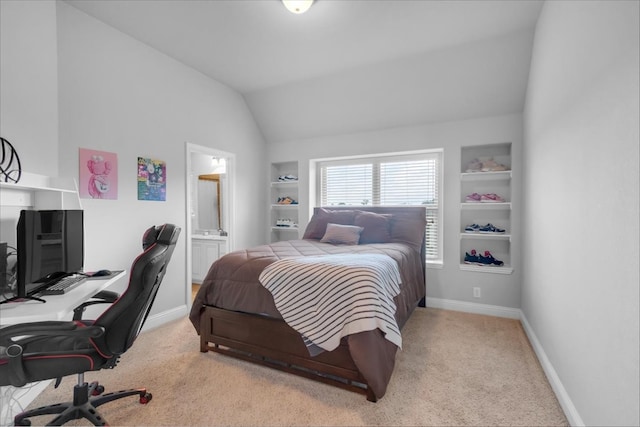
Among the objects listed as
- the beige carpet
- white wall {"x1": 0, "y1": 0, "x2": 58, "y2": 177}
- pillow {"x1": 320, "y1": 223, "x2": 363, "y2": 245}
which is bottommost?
the beige carpet

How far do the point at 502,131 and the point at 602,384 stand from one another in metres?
2.77

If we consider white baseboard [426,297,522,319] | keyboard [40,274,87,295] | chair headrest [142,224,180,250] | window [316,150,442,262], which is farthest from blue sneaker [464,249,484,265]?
keyboard [40,274,87,295]

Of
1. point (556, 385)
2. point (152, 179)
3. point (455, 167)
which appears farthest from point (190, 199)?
point (556, 385)

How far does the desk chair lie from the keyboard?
0.23 meters

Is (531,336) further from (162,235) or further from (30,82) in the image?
(30,82)

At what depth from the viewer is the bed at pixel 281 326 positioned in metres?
1.73

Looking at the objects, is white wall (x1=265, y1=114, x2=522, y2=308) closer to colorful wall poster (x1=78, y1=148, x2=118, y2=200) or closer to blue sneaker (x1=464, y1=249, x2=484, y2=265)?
blue sneaker (x1=464, y1=249, x2=484, y2=265)

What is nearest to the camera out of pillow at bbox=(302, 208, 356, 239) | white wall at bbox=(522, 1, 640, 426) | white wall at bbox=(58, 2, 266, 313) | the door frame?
white wall at bbox=(522, 1, 640, 426)

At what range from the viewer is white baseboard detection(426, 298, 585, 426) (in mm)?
1628

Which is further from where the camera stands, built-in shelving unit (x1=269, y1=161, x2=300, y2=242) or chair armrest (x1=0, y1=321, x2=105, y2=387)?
built-in shelving unit (x1=269, y1=161, x2=300, y2=242)

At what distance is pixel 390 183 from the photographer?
417 cm

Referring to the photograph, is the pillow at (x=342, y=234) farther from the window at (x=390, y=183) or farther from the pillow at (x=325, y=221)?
the window at (x=390, y=183)

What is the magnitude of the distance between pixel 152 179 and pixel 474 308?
3.80 m

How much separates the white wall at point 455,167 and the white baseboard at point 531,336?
0.06 meters
